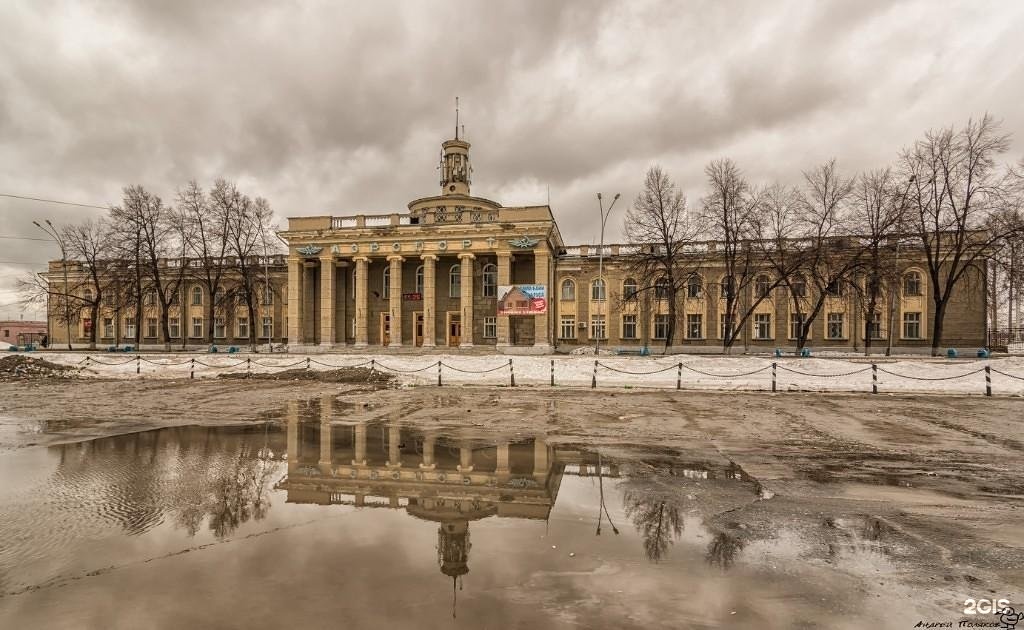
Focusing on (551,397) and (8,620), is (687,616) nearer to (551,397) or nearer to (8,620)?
(8,620)

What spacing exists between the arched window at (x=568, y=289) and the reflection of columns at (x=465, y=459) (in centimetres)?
3636

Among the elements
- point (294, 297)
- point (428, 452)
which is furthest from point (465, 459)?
point (294, 297)

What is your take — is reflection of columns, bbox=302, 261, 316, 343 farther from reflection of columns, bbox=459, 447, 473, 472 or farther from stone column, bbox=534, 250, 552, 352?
reflection of columns, bbox=459, 447, 473, 472

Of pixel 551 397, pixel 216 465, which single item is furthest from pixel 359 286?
pixel 216 465

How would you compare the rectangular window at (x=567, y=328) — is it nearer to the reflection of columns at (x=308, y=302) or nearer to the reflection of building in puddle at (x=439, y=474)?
the reflection of columns at (x=308, y=302)

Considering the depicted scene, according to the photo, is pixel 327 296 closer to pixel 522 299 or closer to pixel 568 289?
pixel 522 299

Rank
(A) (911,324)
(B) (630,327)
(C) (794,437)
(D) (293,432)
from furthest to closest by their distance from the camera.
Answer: (B) (630,327) → (A) (911,324) → (D) (293,432) → (C) (794,437)

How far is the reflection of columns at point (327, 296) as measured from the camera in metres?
41.5

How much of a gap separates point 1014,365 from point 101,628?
32.7 meters

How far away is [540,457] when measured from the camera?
8.70 meters

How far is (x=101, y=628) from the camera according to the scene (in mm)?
3465

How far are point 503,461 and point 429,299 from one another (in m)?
33.2

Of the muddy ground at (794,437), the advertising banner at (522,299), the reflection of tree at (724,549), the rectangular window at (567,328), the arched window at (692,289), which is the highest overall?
the arched window at (692,289)

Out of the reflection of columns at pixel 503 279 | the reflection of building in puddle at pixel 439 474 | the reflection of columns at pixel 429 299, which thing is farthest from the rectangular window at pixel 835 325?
the reflection of building in puddle at pixel 439 474
